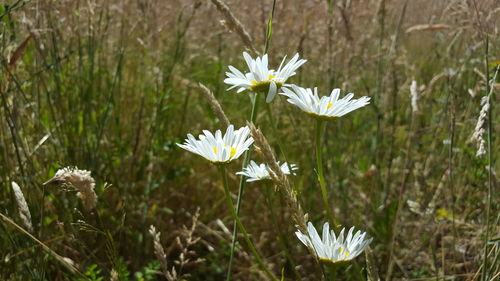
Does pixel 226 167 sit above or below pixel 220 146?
below

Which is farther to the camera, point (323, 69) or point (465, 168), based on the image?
point (323, 69)

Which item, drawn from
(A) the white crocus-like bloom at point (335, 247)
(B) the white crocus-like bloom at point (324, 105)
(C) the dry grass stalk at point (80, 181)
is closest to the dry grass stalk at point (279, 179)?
(A) the white crocus-like bloom at point (335, 247)

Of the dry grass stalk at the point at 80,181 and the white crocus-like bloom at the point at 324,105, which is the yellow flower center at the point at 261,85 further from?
the dry grass stalk at the point at 80,181

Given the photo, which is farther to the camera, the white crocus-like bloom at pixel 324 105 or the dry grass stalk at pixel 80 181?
the white crocus-like bloom at pixel 324 105

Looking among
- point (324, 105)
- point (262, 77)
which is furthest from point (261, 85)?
point (324, 105)

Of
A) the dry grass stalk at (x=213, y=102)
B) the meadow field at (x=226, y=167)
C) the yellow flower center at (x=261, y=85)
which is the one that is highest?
the yellow flower center at (x=261, y=85)

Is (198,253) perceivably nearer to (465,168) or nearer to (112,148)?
(112,148)

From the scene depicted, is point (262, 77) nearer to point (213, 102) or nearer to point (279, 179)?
point (213, 102)

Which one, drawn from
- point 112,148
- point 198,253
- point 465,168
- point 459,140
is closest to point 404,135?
point 459,140
